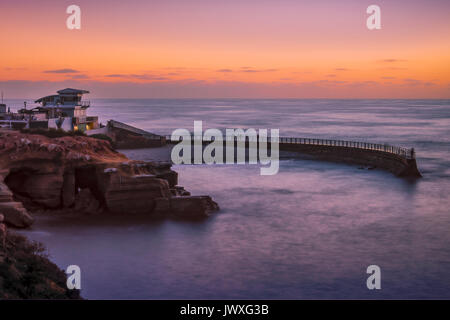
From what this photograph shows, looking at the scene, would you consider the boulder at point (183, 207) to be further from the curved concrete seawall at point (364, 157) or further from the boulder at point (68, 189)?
the curved concrete seawall at point (364, 157)

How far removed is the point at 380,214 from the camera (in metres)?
40.5

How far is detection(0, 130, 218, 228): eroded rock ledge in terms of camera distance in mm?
35344

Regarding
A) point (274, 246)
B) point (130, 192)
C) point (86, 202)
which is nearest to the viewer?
point (274, 246)

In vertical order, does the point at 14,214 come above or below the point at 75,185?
below

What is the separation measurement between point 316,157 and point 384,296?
153ft

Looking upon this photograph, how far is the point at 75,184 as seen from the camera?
37312 millimetres

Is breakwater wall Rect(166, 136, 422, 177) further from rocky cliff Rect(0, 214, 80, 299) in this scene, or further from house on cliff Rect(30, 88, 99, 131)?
rocky cliff Rect(0, 214, 80, 299)

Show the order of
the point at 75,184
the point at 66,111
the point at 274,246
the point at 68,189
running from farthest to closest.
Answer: the point at 66,111 < the point at 75,184 < the point at 68,189 < the point at 274,246

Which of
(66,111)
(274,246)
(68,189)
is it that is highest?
(66,111)

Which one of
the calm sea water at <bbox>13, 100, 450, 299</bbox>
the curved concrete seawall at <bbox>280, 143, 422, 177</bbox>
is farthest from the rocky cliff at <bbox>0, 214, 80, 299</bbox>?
the curved concrete seawall at <bbox>280, 143, 422, 177</bbox>
